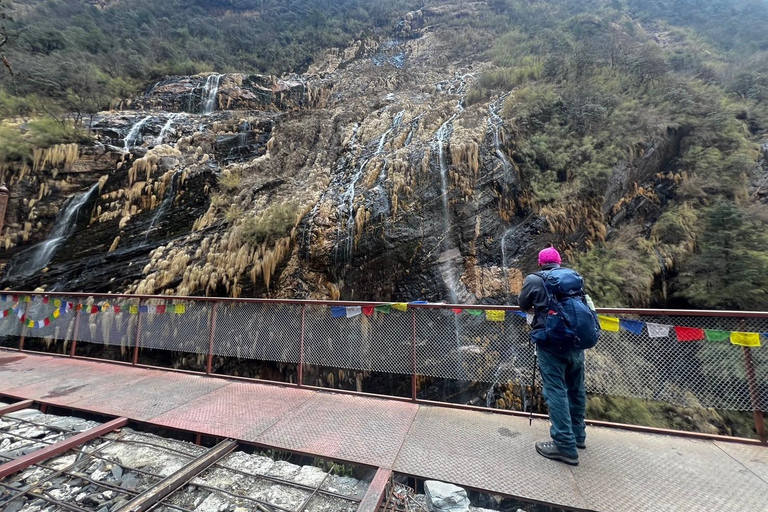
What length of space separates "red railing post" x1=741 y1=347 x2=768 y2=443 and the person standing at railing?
192 centimetres

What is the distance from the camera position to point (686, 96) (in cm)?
1268

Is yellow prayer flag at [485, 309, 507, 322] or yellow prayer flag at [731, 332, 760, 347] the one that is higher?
yellow prayer flag at [485, 309, 507, 322]

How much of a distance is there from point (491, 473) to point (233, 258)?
9453 mm

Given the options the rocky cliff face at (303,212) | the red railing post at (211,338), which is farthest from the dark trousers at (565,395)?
the rocky cliff face at (303,212)

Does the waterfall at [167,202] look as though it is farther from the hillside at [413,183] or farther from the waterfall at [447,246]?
the waterfall at [447,246]

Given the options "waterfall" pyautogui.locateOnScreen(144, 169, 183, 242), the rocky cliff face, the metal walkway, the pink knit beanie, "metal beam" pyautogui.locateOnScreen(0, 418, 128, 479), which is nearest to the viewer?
the metal walkway

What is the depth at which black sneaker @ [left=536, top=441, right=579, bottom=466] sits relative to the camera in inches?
116

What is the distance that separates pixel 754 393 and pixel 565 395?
2266 millimetres

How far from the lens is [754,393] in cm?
335

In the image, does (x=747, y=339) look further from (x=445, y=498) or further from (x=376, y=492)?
(x=376, y=492)

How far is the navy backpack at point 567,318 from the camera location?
2865 mm

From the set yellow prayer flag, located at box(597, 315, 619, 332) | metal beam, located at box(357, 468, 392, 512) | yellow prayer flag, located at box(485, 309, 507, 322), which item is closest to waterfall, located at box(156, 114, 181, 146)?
yellow prayer flag, located at box(485, 309, 507, 322)

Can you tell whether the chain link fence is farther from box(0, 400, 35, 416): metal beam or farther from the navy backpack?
box(0, 400, 35, 416): metal beam

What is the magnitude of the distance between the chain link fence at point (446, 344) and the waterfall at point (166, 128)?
11.3 m
